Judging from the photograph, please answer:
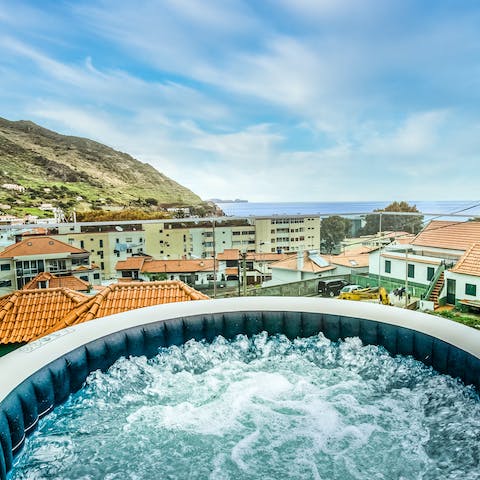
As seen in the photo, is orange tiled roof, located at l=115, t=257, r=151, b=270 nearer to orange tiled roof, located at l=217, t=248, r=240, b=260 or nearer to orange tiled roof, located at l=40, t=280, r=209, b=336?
orange tiled roof, located at l=40, t=280, r=209, b=336

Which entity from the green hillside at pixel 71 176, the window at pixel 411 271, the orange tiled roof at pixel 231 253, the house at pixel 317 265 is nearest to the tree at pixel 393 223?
the house at pixel 317 265

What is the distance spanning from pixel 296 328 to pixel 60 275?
7.48 ft

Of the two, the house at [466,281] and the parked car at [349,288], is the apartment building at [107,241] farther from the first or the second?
the house at [466,281]

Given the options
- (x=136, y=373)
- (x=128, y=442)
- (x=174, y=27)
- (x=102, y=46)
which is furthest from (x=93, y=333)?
(x=102, y=46)

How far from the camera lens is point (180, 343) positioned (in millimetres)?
2609

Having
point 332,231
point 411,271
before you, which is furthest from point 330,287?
point 411,271

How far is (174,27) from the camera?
8180 millimetres

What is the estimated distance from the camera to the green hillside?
92.6ft

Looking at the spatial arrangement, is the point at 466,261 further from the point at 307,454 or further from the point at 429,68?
the point at 429,68

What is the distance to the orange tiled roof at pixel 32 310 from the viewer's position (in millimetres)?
3092

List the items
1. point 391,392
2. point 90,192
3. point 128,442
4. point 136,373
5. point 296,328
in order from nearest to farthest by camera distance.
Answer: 1. point 128,442
2. point 391,392
3. point 136,373
4. point 296,328
5. point 90,192

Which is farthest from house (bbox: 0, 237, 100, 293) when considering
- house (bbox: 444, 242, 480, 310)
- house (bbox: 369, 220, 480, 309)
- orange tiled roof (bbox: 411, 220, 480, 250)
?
house (bbox: 444, 242, 480, 310)

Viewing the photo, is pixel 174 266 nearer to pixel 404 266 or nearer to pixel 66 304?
pixel 66 304

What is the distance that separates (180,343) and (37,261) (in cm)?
167
